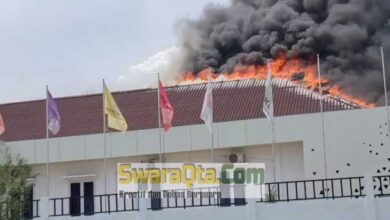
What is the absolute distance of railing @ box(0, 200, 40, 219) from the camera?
53.2ft

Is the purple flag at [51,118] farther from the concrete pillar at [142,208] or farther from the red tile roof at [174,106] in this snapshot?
the red tile roof at [174,106]

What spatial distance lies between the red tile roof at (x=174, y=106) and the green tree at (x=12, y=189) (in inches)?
155

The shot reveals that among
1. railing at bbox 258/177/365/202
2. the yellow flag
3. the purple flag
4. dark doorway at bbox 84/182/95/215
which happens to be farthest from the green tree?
railing at bbox 258/177/365/202

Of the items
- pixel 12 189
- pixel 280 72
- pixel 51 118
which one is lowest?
pixel 12 189

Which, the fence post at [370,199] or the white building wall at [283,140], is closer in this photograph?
the fence post at [370,199]

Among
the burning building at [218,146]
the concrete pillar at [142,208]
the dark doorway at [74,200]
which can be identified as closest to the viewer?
the concrete pillar at [142,208]

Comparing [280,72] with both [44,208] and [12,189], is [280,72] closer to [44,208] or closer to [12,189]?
[12,189]

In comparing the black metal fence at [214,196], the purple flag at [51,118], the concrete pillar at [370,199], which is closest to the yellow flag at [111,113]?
the purple flag at [51,118]

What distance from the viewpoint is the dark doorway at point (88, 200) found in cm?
1647

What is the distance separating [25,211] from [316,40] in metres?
23.8

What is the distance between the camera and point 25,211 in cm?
1684

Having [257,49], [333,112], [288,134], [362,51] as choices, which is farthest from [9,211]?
[362,51]

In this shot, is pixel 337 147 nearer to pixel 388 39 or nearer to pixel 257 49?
pixel 257 49

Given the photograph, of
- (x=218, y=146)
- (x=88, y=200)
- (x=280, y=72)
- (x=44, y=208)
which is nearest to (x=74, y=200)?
(x=88, y=200)
